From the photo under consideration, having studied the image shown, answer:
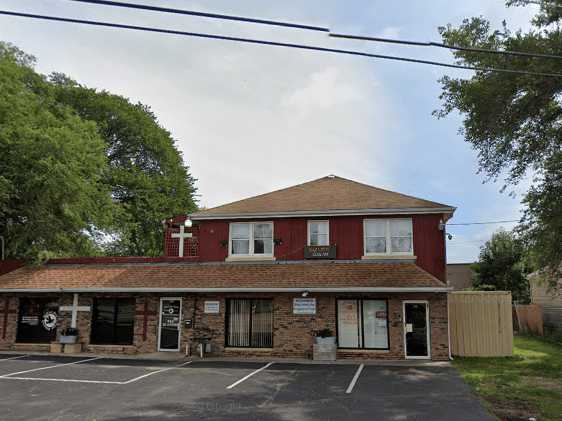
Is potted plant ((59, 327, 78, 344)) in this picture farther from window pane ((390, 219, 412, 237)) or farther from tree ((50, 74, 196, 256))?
window pane ((390, 219, 412, 237))

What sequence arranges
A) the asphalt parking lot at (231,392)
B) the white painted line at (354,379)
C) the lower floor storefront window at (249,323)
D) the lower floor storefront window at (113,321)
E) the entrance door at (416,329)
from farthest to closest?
1. the lower floor storefront window at (113,321)
2. the lower floor storefront window at (249,323)
3. the entrance door at (416,329)
4. the white painted line at (354,379)
5. the asphalt parking lot at (231,392)

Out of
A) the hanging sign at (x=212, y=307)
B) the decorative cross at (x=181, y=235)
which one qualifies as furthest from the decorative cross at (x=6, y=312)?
the hanging sign at (x=212, y=307)

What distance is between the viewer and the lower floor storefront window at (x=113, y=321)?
20.1 meters

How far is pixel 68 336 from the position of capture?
19.8m

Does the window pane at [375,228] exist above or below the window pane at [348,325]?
above

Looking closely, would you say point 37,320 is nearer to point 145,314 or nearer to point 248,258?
point 145,314

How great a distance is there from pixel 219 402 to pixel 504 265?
96.4ft

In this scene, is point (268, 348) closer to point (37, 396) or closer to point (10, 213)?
point (37, 396)

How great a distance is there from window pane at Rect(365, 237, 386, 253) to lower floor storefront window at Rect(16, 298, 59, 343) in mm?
13220

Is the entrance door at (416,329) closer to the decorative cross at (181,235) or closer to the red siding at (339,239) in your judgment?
the red siding at (339,239)

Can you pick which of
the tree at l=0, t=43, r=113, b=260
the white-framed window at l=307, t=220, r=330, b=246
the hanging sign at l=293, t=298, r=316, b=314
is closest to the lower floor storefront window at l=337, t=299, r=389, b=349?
the hanging sign at l=293, t=298, r=316, b=314

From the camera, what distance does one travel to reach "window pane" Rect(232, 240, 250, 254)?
2080cm

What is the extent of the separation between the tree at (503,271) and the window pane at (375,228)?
17.9 meters

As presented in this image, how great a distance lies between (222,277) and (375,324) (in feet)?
20.2
